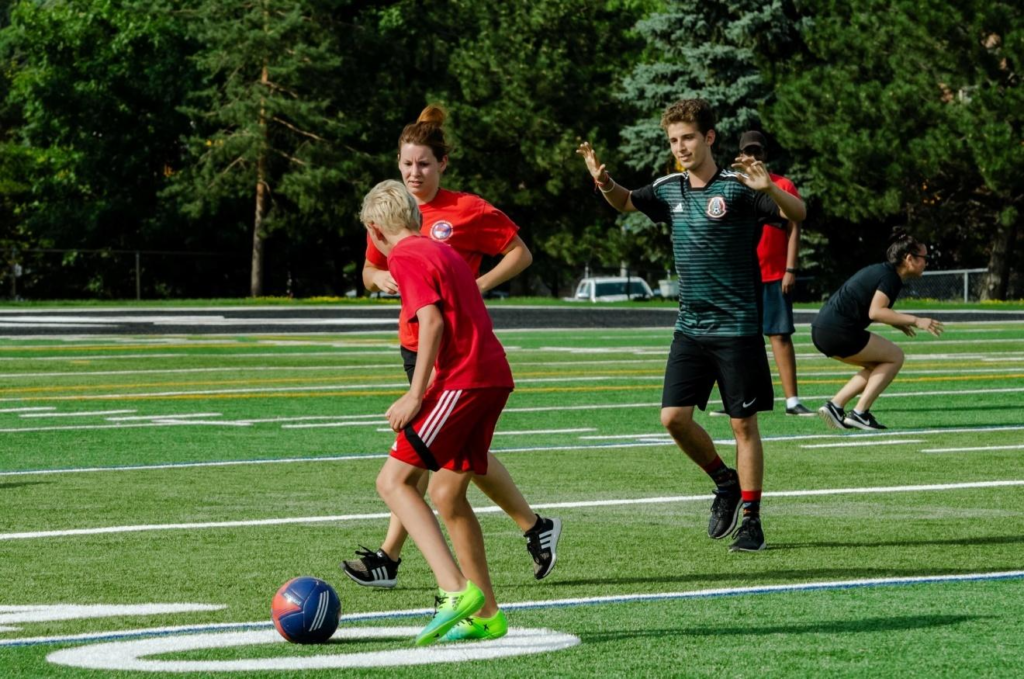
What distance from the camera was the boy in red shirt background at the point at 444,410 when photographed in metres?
5.91

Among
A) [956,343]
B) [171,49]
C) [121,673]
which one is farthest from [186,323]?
[121,673]

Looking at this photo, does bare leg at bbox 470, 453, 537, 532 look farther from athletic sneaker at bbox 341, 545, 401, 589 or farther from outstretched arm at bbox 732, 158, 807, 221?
outstretched arm at bbox 732, 158, 807, 221

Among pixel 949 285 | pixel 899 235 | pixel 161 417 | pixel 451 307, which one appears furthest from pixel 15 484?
pixel 949 285

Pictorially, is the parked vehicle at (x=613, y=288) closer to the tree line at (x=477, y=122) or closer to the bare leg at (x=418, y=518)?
the tree line at (x=477, y=122)

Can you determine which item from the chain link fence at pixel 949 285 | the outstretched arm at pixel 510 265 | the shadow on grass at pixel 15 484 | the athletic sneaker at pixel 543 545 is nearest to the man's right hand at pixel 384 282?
the outstretched arm at pixel 510 265

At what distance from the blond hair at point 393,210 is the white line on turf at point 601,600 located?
1.43 meters

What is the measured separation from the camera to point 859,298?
549 inches

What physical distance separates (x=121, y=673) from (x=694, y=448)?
3786 millimetres

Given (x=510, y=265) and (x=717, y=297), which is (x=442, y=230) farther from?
(x=717, y=297)

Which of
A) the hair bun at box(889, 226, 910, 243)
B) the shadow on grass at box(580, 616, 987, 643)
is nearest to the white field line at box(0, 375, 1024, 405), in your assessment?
the hair bun at box(889, 226, 910, 243)

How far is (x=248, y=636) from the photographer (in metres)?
6.07

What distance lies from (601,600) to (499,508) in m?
2.85

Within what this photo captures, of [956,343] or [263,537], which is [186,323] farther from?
[263,537]

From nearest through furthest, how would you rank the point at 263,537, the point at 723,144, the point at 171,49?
the point at 263,537
the point at 723,144
the point at 171,49
